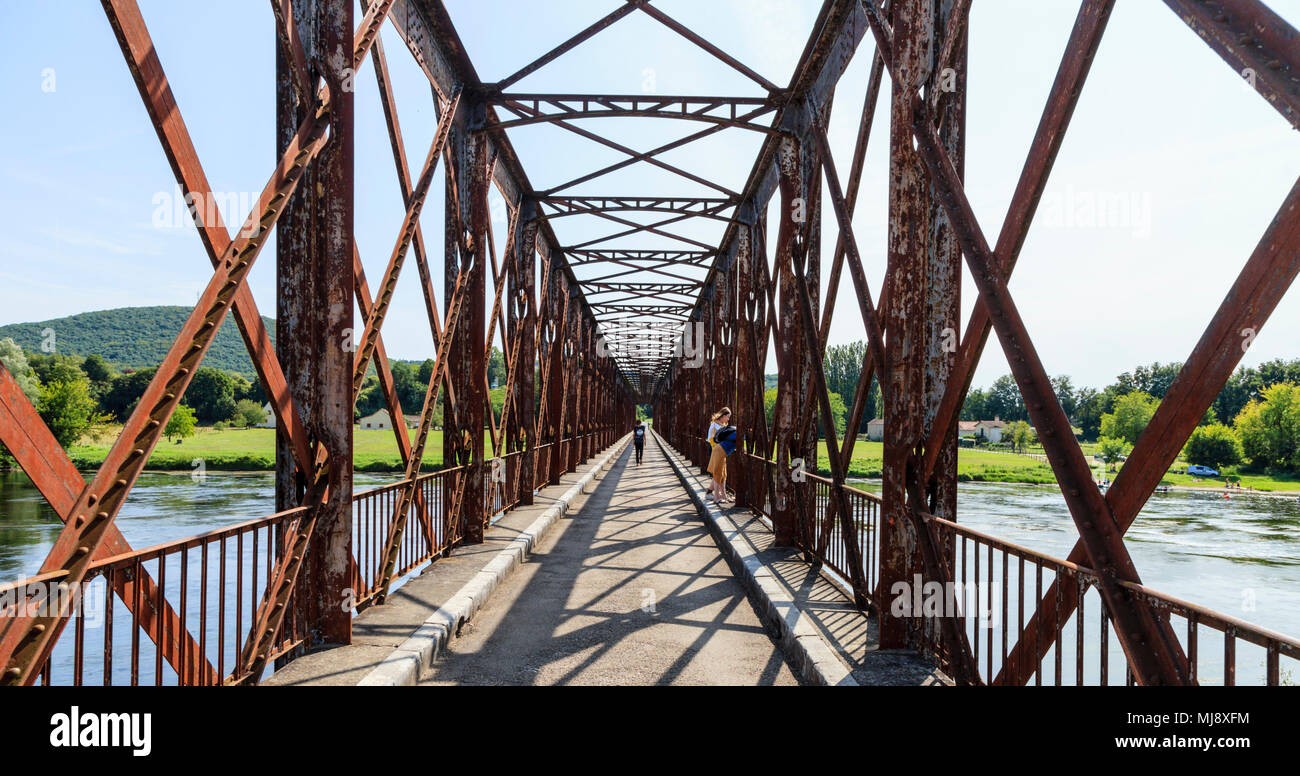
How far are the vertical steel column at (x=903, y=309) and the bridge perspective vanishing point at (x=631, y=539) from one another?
20mm

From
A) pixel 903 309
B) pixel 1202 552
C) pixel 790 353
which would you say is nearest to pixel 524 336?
pixel 790 353

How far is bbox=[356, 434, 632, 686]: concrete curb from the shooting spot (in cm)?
418

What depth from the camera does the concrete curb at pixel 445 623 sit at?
4.18 metres

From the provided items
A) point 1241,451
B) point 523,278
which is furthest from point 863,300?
point 1241,451

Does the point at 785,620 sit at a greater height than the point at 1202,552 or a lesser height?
greater

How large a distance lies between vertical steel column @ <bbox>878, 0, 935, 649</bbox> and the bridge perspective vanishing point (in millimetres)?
20

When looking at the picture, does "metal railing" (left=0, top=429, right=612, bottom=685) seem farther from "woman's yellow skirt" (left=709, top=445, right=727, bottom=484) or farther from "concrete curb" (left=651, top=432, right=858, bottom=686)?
"woman's yellow skirt" (left=709, top=445, right=727, bottom=484)

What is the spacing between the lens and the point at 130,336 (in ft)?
131

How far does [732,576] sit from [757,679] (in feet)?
11.4

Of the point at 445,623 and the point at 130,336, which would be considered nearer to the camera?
the point at 445,623

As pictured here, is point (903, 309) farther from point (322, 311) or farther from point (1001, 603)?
point (322, 311)

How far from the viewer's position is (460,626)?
5656 millimetres

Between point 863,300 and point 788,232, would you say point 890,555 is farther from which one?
point 788,232

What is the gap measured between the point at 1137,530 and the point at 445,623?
29.8 metres
